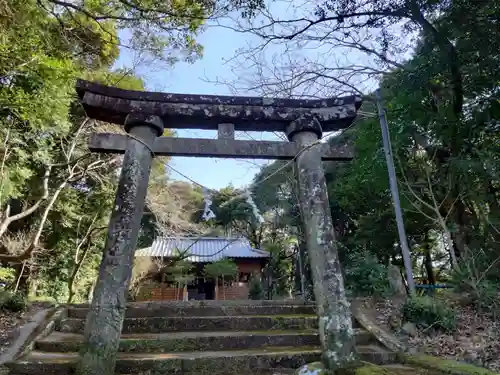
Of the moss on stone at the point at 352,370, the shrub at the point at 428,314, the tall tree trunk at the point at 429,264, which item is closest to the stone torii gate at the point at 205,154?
the moss on stone at the point at 352,370

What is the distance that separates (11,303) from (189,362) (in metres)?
3.00

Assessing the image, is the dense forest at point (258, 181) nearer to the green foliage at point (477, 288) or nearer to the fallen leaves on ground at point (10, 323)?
the green foliage at point (477, 288)

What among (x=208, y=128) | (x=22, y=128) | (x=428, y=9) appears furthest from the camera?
(x=22, y=128)

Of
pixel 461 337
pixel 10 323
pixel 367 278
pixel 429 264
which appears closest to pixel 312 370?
pixel 461 337

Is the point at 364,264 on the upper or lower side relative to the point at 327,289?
upper

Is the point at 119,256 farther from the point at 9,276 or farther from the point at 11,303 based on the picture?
the point at 9,276

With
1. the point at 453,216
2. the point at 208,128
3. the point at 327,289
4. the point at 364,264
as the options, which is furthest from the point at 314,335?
the point at 453,216

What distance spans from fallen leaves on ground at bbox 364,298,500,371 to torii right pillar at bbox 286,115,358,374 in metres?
1.65

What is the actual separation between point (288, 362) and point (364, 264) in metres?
4.28

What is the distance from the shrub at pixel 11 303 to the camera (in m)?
4.85

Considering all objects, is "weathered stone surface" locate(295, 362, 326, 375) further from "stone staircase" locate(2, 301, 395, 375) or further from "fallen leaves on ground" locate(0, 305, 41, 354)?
"fallen leaves on ground" locate(0, 305, 41, 354)

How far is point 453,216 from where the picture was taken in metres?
9.02

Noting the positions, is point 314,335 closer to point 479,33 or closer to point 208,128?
point 208,128

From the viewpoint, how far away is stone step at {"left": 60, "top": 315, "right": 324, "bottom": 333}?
179 inches
